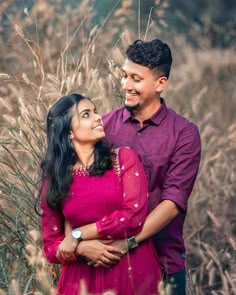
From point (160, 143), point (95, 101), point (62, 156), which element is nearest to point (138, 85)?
point (160, 143)

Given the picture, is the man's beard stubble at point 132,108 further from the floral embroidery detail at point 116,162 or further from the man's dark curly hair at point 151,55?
the floral embroidery detail at point 116,162

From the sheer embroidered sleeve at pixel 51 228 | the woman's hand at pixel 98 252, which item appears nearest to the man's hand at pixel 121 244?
the woman's hand at pixel 98 252

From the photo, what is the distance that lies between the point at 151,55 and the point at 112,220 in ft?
3.09

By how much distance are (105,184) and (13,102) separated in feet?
10.3

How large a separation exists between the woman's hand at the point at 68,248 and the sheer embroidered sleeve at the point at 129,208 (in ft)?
0.47

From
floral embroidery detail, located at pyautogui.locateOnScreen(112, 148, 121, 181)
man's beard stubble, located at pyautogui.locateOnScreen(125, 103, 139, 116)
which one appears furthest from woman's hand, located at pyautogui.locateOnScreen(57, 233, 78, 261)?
man's beard stubble, located at pyautogui.locateOnScreen(125, 103, 139, 116)

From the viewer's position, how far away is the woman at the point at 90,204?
4.66 meters

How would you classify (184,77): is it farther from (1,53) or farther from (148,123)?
(148,123)

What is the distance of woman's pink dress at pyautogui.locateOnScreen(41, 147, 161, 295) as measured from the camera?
4.64 metres

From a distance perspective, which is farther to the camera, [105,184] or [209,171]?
[209,171]

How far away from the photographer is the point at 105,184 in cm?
467

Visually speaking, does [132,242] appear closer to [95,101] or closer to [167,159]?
[167,159]

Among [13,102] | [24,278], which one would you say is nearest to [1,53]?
[13,102]

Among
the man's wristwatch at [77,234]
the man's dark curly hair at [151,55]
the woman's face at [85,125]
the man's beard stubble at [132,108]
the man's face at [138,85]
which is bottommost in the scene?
the man's wristwatch at [77,234]
